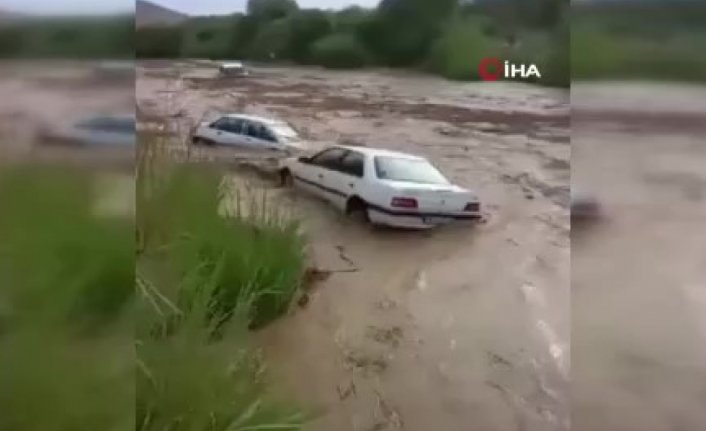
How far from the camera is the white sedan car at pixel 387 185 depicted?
7.11 ft

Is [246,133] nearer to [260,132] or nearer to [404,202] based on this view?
[260,132]

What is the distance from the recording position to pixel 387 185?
2174mm

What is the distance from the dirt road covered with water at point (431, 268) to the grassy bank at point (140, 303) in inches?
3.3

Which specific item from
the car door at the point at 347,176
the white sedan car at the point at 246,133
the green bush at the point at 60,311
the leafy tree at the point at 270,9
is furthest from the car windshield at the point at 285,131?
the green bush at the point at 60,311

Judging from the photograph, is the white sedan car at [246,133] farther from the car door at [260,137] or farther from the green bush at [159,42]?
the green bush at [159,42]

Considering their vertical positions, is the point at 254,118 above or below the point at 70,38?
below

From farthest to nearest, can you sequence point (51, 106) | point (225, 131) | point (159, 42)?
point (225, 131) < point (159, 42) < point (51, 106)

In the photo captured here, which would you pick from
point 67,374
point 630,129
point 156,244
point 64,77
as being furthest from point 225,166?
point 630,129

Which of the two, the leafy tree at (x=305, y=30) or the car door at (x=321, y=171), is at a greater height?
the leafy tree at (x=305, y=30)

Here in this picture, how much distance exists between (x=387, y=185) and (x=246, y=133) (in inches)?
13.1

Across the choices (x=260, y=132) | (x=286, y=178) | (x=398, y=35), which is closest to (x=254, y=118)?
(x=260, y=132)

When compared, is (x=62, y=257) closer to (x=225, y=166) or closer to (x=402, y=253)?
(x=225, y=166)

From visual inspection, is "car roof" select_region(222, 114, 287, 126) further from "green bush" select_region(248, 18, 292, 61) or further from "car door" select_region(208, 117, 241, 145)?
"green bush" select_region(248, 18, 292, 61)

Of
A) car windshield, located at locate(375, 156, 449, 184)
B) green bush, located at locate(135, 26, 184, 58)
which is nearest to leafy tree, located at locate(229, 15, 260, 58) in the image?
green bush, located at locate(135, 26, 184, 58)
